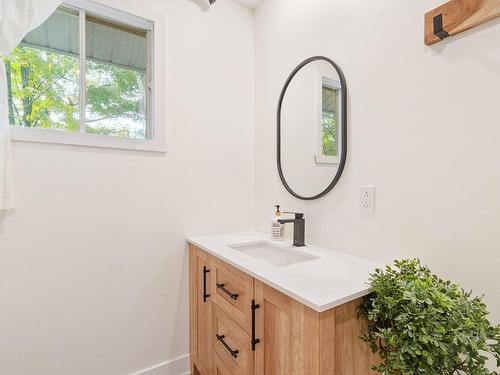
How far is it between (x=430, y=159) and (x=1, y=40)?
6.20 ft

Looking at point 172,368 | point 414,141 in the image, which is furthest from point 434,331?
point 172,368

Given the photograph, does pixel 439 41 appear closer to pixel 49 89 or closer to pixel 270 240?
pixel 270 240

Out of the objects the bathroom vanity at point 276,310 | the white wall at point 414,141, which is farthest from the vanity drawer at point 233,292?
the white wall at point 414,141

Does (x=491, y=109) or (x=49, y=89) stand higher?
(x=49, y=89)

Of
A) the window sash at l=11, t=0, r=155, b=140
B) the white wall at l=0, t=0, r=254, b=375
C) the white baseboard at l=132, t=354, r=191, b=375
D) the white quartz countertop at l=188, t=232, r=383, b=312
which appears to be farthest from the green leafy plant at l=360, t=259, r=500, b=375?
the window sash at l=11, t=0, r=155, b=140

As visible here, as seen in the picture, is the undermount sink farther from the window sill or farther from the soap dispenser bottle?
the window sill

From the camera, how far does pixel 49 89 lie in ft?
Answer: 4.77

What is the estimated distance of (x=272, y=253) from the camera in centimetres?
170

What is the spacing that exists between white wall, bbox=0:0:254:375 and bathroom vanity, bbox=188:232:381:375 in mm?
253

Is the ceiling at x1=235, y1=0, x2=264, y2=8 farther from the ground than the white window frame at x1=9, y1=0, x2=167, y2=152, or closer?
farther from the ground

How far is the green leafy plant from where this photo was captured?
732mm

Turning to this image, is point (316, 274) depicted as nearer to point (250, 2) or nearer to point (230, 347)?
point (230, 347)

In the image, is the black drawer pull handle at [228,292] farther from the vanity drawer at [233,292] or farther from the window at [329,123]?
the window at [329,123]

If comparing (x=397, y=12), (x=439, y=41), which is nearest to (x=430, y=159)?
(x=439, y=41)
